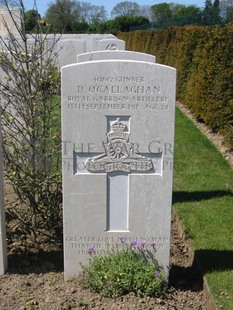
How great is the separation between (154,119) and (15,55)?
1.61m

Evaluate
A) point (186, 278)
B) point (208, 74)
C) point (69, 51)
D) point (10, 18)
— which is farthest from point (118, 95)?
point (10, 18)

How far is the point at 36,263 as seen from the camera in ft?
12.6

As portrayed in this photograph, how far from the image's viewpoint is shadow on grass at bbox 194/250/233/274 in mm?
3570

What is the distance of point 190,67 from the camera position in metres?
12.0

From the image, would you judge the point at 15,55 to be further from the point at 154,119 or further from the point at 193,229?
the point at 193,229

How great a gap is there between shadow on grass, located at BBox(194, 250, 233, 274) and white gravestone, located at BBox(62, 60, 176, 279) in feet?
1.20

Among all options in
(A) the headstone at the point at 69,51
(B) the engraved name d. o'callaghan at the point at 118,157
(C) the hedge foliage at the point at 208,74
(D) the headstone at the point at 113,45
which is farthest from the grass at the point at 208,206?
(A) the headstone at the point at 69,51

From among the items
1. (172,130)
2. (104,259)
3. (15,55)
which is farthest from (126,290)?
(15,55)

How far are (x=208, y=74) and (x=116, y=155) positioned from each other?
259 inches

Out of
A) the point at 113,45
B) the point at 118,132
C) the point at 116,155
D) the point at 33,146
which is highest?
the point at 113,45

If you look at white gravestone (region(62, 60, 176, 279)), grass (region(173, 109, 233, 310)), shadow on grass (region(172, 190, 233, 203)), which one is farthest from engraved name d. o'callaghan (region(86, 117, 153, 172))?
shadow on grass (region(172, 190, 233, 203))

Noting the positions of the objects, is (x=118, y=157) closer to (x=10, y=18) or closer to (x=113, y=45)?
(x=113, y=45)

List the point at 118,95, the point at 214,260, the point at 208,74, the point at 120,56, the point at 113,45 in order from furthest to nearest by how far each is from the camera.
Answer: the point at 208,74, the point at 113,45, the point at 120,56, the point at 214,260, the point at 118,95

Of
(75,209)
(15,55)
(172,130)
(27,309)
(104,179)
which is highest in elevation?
(15,55)
